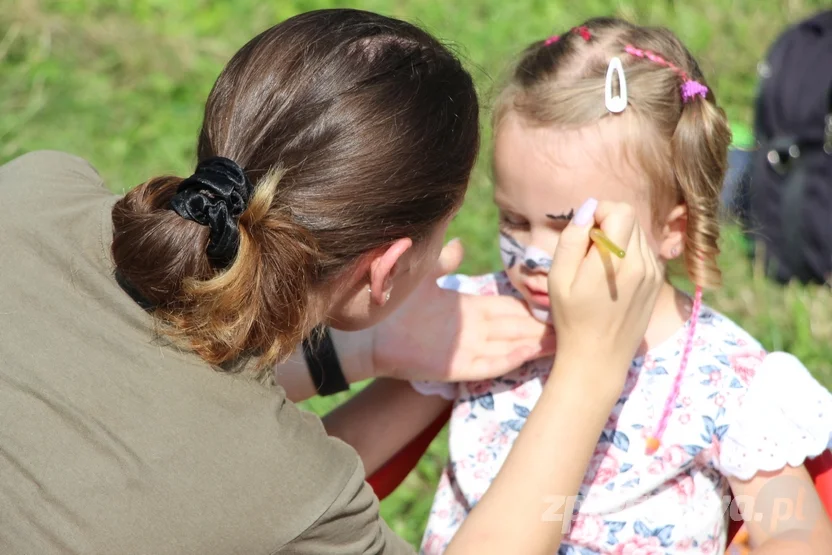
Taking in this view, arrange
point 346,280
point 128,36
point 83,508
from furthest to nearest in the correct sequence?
point 128,36
point 346,280
point 83,508

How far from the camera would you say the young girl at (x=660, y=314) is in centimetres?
145

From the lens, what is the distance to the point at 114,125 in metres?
3.58

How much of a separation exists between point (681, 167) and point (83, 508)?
970mm

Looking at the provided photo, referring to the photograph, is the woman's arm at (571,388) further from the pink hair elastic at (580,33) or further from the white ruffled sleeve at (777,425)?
the pink hair elastic at (580,33)

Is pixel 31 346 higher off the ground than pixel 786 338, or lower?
Answer: higher

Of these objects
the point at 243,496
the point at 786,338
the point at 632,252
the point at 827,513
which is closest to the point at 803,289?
the point at 786,338

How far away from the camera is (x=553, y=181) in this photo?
1.49 m

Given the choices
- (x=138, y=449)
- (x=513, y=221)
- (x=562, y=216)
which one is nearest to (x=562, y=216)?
(x=562, y=216)

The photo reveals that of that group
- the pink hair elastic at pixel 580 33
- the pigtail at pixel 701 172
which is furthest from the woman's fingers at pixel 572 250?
the pink hair elastic at pixel 580 33

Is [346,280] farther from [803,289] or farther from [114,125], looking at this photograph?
[114,125]

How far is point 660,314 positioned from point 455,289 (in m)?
0.38

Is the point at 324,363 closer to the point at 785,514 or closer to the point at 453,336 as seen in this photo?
the point at 453,336

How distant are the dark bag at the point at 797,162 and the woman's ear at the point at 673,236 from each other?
1360 mm

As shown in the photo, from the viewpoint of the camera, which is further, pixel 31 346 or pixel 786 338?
pixel 786 338
